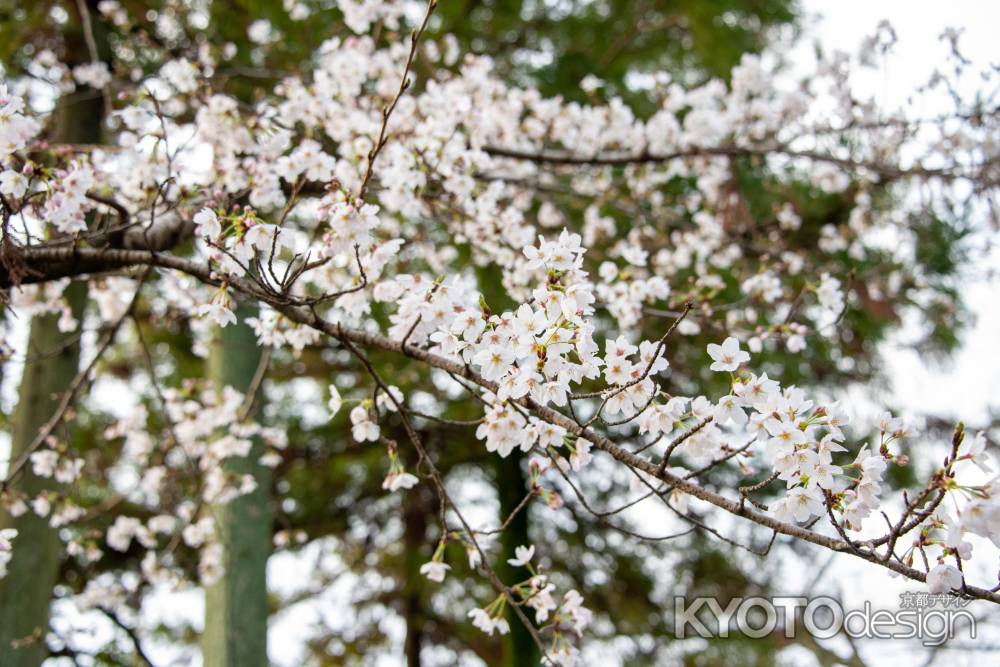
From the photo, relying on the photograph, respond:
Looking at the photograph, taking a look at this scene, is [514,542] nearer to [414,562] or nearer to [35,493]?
[414,562]

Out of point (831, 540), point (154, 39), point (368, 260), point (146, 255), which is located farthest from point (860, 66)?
point (154, 39)

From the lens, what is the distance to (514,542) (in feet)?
16.9

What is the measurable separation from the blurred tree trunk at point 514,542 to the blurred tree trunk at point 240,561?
149 centimetres

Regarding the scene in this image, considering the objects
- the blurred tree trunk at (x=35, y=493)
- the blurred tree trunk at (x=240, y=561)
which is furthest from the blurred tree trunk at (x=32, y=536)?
the blurred tree trunk at (x=240, y=561)

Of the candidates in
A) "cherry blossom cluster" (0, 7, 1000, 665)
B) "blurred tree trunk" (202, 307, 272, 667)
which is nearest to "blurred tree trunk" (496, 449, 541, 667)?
"cherry blossom cluster" (0, 7, 1000, 665)

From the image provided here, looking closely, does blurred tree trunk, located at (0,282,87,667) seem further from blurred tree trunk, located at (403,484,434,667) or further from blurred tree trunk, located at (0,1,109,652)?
blurred tree trunk, located at (403,484,434,667)

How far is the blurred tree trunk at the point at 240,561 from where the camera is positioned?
3646mm

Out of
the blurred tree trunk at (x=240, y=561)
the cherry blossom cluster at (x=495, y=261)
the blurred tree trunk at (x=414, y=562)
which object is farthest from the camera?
the blurred tree trunk at (x=414, y=562)

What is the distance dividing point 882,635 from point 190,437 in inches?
126

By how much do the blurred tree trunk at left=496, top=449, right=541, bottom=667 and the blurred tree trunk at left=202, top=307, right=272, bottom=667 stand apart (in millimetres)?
1491

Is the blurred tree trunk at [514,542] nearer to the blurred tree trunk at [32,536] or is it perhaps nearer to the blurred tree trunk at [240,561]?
the blurred tree trunk at [240,561]

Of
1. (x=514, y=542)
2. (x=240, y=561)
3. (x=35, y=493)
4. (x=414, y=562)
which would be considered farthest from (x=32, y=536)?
(x=514, y=542)

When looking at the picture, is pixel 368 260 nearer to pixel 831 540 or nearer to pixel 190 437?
pixel 831 540

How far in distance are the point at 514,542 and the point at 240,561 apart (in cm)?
201
